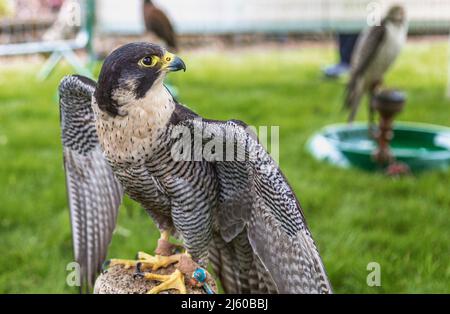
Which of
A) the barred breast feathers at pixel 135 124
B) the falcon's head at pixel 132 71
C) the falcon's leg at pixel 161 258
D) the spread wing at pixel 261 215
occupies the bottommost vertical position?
the falcon's leg at pixel 161 258

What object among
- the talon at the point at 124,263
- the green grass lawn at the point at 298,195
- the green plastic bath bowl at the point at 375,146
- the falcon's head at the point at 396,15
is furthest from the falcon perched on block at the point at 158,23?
the talon at the point at 124,263

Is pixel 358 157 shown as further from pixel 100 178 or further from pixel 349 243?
pixel 100 178

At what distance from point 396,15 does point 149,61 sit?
4.15 metres

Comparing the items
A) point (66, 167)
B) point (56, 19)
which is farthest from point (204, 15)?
point (66, 167)

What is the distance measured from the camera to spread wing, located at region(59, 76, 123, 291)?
2.32m

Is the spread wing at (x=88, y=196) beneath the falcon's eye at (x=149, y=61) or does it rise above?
beneath

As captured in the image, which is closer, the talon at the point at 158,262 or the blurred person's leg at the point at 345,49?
the talon at the point at 158,262

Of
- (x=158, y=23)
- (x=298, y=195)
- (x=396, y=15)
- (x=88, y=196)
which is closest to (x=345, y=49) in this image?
(x=158, y=23)

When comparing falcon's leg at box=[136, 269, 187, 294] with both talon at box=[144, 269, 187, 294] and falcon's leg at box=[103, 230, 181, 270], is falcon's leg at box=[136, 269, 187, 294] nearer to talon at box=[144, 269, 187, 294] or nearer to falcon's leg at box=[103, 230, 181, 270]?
talon at box=[144, 269, 187, 294]

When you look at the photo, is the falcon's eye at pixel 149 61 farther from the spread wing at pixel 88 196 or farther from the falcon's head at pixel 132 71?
the spread wing at pixel 88 196

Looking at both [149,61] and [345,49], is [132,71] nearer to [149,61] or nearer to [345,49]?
[149,61]

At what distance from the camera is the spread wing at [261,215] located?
1834mm

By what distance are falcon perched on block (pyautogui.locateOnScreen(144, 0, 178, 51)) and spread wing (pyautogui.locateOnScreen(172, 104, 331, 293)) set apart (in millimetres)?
4540

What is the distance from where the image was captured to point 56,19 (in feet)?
33.2
